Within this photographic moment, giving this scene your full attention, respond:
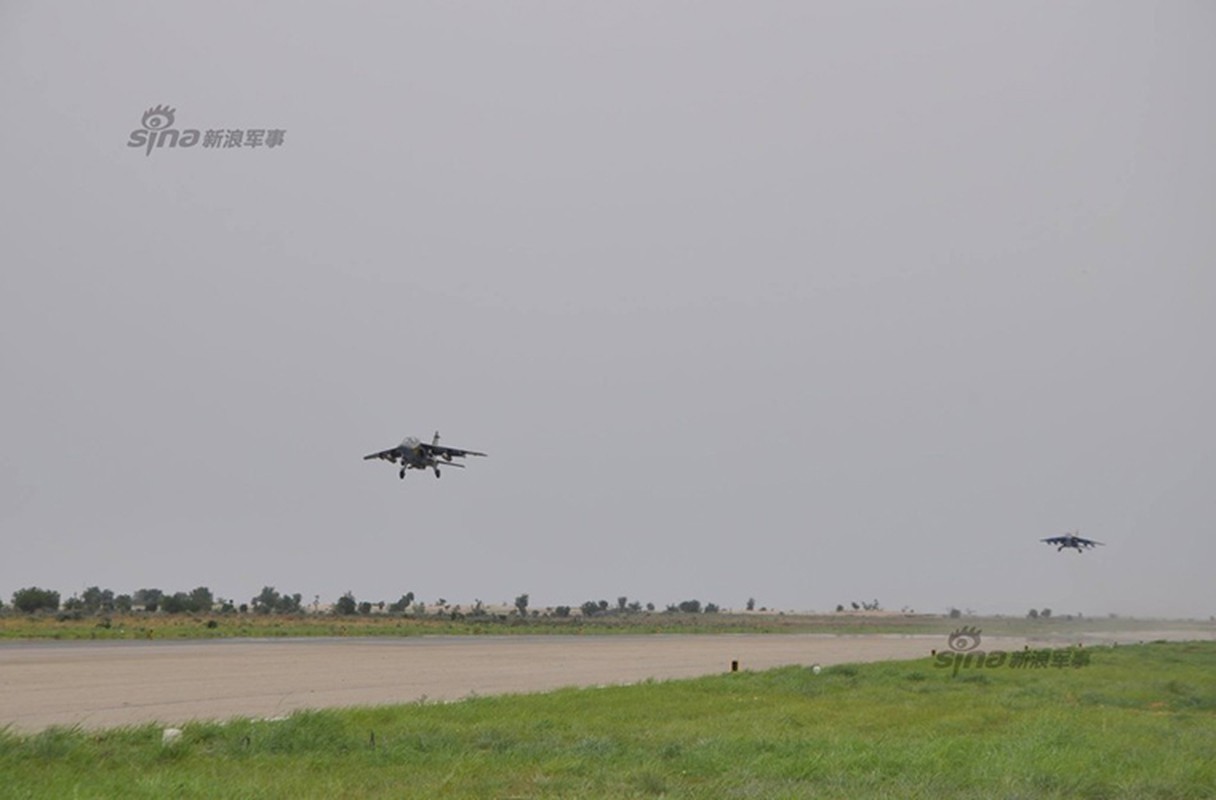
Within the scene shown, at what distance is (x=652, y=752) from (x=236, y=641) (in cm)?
4829

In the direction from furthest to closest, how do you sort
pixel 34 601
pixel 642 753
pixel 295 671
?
pixel 34 601 < pixel 295 671 < pixel 642 753

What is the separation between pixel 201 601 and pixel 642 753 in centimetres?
13737

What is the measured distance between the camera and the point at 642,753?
59.4ft

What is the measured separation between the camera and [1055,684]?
36625 mm

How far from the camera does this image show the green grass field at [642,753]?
47.6ft

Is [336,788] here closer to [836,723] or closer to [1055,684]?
[836,723]

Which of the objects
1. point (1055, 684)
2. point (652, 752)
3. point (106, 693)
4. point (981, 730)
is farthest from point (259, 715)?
point (1055, 684)

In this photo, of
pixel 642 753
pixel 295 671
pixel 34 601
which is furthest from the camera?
pixel 34 601

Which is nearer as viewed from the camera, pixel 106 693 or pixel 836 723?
pixel 836 723

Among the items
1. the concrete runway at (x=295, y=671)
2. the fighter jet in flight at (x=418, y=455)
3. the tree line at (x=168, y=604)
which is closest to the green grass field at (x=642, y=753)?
the concrete runway at (x=295, y=671)

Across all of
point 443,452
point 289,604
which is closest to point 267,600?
point 289,604

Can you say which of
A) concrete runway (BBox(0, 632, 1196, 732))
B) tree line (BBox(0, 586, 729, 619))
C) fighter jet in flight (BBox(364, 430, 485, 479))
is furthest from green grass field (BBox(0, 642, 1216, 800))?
tree line (BBox(0, 586, 729, 619))

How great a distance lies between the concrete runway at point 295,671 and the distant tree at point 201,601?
262 feet

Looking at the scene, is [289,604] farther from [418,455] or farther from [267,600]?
[418,455]
